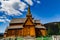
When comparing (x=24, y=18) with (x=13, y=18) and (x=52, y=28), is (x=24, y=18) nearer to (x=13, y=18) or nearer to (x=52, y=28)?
(x=13, y=18)

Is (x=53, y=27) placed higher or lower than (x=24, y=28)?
higher

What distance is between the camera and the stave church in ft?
197

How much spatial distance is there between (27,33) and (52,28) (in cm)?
1514

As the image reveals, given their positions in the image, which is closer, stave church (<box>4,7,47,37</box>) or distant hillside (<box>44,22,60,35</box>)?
stave church (<box>4,7,47,37</box>)

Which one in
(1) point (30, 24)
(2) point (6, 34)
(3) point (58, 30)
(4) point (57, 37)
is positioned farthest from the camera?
(3) point (58, 30)

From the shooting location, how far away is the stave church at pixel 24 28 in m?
59.9

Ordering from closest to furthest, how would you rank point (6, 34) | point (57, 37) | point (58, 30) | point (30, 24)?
point (57, 37), point (30, 24), point (6, 34), point (58, 30)

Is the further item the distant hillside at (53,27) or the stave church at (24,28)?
the distant hillside at (53,27)

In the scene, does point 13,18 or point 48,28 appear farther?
point 48,28

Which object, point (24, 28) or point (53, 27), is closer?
point (24, 28)

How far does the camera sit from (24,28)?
60312 mm

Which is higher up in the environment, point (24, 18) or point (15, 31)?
point (24, 18)

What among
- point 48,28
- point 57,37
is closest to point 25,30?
point 48,28

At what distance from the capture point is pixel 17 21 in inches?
2586
